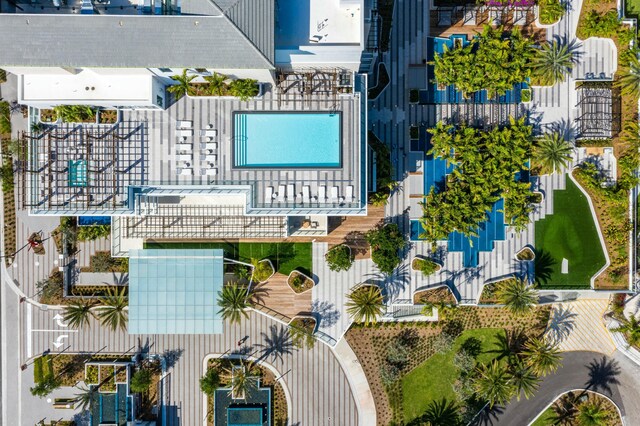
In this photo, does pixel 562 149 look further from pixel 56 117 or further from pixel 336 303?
pixel 56 117

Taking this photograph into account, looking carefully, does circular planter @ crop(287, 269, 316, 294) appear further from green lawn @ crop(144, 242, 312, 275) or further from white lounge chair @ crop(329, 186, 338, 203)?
white lounge chair @ crop(329, 186, 338, 203)

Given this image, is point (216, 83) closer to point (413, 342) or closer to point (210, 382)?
Answer: point (210, 382)

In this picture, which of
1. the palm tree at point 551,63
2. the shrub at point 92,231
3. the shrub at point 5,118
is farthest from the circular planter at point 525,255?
the shrub at point 5,118

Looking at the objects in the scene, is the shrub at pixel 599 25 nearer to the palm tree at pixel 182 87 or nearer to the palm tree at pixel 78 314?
the palm tree at pixel 182 87

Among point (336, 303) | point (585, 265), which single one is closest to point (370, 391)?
point (336, 303)

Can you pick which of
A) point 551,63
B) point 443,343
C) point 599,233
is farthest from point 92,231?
point 599,233

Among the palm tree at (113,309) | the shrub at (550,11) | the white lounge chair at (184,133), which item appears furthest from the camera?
the shrub at (550,11)
